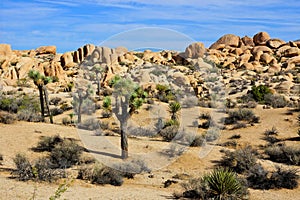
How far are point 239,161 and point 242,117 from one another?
998cm

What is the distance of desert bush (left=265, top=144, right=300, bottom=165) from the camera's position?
56.0 ft

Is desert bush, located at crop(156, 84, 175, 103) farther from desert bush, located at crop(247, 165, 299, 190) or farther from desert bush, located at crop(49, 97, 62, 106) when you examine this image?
desert bush, located at crop(247, 165, 299, 190)

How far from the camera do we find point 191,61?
69.8 m

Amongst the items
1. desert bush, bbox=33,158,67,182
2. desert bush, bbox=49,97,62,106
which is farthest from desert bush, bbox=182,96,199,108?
desert bush, bbox=33,158,67,182

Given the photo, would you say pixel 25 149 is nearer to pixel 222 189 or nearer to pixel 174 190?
pixel 174 190

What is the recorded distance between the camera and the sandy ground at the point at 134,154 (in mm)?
11047

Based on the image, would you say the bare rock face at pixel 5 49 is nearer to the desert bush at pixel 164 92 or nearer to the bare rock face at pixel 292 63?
the desert bush at pixel 164 92

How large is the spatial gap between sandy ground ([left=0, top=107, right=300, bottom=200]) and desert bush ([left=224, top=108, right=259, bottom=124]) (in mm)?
662

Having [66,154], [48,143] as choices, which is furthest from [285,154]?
[48,143]

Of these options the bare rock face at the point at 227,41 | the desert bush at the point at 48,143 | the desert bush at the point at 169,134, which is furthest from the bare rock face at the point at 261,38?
the desert bush at the point at 48,143

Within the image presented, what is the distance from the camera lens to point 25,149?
16969 millimetres

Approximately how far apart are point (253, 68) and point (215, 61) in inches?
334

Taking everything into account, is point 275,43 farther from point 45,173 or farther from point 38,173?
point 38,173

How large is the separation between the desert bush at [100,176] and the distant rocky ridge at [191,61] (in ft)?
89.4
